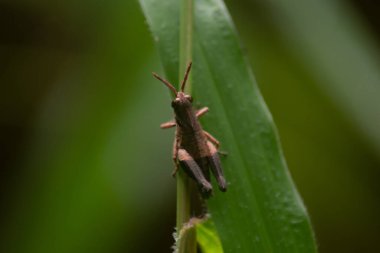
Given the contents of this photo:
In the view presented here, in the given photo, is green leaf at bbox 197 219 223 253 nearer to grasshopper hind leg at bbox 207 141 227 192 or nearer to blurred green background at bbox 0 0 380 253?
grasshopper hind leg at bbox 207 141 227 192

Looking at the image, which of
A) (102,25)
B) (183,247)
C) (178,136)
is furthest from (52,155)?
(183,247)

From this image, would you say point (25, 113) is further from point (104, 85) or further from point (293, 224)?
point (293, 224)

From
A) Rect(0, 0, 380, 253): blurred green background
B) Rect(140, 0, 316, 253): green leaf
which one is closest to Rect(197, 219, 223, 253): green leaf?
Rect(140, 0, 316, 253): green leaf

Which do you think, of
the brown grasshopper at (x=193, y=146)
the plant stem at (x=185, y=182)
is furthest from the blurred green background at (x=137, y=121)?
the plant stem at (x=185, y=182)

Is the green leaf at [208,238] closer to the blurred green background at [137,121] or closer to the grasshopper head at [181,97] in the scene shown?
the grasshopper head at [181,97]

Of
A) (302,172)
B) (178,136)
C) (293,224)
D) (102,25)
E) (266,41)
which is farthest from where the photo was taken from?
(302,172)

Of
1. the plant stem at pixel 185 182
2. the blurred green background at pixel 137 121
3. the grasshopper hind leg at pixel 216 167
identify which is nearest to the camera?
the plant stem at pixel 185 182
